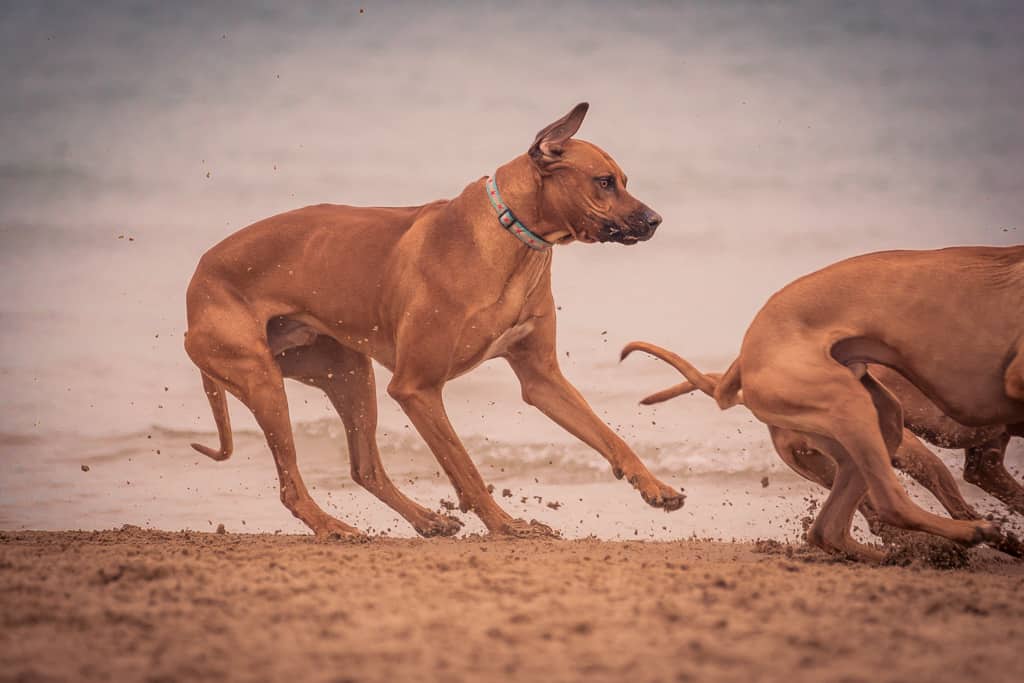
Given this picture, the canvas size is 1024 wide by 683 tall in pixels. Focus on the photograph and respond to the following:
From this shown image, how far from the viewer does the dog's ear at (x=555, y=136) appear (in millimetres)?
5699

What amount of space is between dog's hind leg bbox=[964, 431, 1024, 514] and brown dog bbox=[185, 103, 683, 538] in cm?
187

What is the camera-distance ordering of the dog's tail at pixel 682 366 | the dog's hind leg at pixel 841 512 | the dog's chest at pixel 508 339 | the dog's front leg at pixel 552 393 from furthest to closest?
the dog's front leg at pixel 552 393 → the dog's chest at pixel 508 339 → the dog's tail at pixel 682 366 → the dog's hind leg at pixel 841 512

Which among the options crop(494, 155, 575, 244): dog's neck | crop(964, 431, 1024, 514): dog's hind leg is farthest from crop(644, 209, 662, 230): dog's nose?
crop(964, 431, 1024, 514): dog's hind leg

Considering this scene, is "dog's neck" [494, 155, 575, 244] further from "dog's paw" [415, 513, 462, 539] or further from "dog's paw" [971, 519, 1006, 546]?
"dog's paw" [971, 519, 1006, 546]

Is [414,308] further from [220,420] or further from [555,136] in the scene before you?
[220,420]

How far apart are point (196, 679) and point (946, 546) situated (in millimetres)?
3359

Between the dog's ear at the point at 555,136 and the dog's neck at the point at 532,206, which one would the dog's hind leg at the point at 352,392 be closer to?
the dog's neck at the point at 532,206

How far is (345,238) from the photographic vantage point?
6250 mm

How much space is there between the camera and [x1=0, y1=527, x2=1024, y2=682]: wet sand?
2.71 metres

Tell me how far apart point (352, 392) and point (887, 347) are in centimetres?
338

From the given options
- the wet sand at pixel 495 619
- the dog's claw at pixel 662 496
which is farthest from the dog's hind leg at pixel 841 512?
the dog's claw at pixel 662 496

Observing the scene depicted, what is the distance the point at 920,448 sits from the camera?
236 inches

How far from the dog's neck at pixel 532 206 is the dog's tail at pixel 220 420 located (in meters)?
2.12

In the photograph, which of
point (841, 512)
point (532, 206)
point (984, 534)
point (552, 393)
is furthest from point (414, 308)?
point (984, 534)
